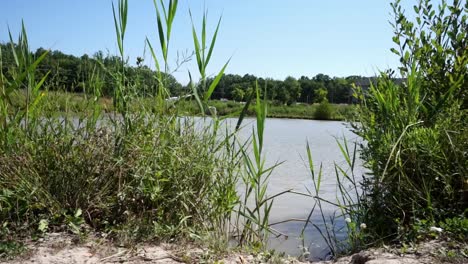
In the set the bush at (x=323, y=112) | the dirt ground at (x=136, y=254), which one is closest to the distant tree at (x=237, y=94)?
the dirt ground at (x=136, y=254)

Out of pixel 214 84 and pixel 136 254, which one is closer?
pixel 136 254

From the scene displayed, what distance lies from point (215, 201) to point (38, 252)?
0.91m

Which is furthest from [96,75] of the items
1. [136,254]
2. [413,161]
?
[413,161]

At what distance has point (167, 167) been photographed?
2311 millimetres

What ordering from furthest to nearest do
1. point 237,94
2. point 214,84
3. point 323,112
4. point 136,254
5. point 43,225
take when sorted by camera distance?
point 323,112 → point 237,94 → point 214,84 → point 43,225 → point 136,254

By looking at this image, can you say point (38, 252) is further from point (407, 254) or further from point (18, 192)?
point (407, 254)

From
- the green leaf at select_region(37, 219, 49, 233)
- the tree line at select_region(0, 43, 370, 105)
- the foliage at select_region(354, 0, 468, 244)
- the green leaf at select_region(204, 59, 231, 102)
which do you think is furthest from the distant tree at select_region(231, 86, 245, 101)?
the green leaf at select_region(37, 219, 49, 233)

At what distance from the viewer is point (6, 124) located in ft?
7.72

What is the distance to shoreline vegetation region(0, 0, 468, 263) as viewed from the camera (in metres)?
2.16

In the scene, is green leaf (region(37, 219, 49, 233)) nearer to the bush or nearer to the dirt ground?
the dirt ground

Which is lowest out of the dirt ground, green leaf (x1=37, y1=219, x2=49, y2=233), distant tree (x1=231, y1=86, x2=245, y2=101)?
the dirt ground

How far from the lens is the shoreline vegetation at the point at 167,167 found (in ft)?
7.09

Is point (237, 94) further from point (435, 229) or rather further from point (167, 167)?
point (435, 229)

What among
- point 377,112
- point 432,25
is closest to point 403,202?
point 377,112
